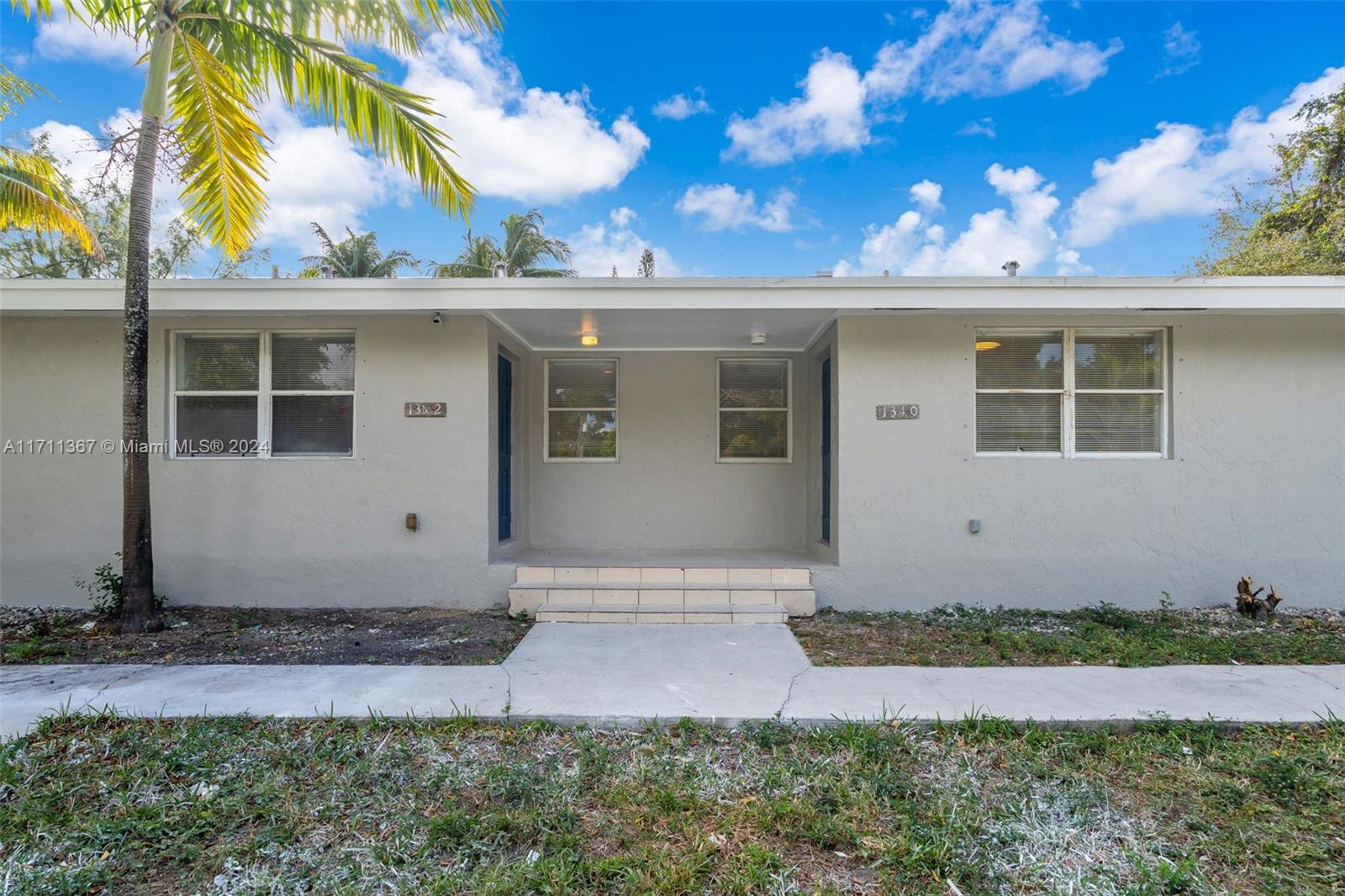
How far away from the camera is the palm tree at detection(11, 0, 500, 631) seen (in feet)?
15.9

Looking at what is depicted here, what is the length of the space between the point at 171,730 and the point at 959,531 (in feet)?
19.3

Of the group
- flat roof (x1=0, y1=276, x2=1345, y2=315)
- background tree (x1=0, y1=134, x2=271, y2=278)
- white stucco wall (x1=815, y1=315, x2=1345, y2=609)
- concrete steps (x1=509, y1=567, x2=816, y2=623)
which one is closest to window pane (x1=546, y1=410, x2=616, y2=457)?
concrete steps (x1=509, y1=567, x2=816, y2=623)

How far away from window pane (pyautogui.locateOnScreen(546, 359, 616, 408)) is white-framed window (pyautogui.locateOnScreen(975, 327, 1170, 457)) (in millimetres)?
4006

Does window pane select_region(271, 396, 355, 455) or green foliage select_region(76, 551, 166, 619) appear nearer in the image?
green foliage select_region(76, 551, 166, 619)

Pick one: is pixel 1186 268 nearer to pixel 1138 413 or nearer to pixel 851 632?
pixel 1138 413

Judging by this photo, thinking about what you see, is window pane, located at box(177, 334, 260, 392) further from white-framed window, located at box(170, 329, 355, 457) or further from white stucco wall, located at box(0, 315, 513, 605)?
white stucco wall, located at box(0, 315, 513, 605)

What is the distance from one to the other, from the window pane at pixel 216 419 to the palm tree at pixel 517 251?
48.3ft

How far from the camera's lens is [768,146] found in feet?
47.2

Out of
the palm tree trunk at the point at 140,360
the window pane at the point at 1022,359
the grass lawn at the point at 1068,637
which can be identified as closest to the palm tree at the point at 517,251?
the palm tree trunk at the point at 140,360

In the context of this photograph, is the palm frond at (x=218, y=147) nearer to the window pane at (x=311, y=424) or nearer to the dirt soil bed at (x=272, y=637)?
the window pane at (x=311, y=424)

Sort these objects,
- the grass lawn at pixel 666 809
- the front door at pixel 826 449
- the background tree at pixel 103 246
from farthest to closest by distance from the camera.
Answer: the background tree at pixel 103 246 → the front door at pixel 826 449 → the grass lawn at pixel 666 809

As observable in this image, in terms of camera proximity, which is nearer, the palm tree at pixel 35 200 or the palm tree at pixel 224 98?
the palm tree at pixel 224 98

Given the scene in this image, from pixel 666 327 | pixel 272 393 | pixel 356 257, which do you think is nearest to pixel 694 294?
pixel 666 327

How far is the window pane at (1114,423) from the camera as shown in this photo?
5.88 m
